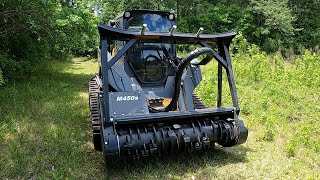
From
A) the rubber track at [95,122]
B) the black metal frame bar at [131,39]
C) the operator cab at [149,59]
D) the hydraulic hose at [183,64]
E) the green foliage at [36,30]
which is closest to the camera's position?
the black metal frame bar at [131,39]

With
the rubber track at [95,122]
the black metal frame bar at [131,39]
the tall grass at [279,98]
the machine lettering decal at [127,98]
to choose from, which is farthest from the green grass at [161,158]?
the machine lettering decal at [127,98]

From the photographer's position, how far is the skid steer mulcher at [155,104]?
12.6 ft

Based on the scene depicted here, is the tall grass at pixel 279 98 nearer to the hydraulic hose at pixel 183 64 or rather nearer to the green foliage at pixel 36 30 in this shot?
the hydraulic hose at pixel 183 64

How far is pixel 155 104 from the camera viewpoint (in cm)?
490

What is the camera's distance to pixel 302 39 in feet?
68.3

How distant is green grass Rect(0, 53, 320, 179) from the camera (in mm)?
Answer: 3977

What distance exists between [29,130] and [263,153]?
3.68 meters

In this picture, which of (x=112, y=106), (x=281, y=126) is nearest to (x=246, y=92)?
(x=281, y=126)

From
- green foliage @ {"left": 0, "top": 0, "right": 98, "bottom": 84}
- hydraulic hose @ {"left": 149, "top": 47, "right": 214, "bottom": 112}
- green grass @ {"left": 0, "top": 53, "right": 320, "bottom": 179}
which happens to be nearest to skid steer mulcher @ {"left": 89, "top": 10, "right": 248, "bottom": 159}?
hydraulic hose @ {"left": 149, "top": 47, "right": 214, "bottom": 112}

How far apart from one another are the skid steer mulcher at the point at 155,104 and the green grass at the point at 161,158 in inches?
10.2

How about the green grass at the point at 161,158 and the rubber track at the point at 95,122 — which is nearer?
the green grass at the point at 161,158

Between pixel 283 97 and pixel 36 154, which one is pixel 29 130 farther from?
pixel 283 97

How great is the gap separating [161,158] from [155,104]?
2.95ft

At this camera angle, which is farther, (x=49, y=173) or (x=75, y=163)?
(x=75, y=163)
